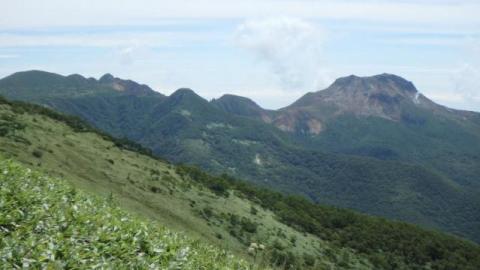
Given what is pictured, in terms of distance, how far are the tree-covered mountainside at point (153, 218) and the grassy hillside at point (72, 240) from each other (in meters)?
0.03

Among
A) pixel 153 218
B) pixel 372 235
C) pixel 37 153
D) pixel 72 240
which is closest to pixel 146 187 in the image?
pixel 37 153

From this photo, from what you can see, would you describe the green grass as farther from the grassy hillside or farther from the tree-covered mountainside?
the grassy hillside

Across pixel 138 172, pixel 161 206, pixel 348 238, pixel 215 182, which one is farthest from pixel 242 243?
pixel 348 238

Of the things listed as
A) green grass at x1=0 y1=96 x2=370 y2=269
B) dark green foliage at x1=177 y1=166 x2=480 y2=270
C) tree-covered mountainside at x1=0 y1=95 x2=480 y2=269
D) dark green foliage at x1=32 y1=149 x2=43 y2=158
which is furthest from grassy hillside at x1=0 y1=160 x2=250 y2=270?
dark green foliage at x1=177 y1=166 x2=480 y2=270

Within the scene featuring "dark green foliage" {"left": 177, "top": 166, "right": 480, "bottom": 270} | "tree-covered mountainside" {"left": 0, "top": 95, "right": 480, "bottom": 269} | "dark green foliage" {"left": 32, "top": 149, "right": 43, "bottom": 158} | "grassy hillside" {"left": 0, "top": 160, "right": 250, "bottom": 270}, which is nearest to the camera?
"grassy hillside" {"left": 0, "top": 160, "right": 250, "bottom": 270}

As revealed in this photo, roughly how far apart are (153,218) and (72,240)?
1750 inches

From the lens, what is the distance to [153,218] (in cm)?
5631

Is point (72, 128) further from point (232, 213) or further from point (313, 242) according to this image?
point (313, 242)

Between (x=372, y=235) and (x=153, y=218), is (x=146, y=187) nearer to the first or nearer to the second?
(x=153, y=218)

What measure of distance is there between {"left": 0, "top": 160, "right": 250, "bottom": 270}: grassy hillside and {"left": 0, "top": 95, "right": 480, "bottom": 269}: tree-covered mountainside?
34 millimetres

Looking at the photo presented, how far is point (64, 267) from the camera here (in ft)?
35.9

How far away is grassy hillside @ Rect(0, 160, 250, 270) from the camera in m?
11.1

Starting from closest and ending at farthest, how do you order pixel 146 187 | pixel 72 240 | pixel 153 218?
pixel 72 240
pixel 153 218
pixel 146 187

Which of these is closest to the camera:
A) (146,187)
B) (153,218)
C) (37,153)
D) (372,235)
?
(153,218)
